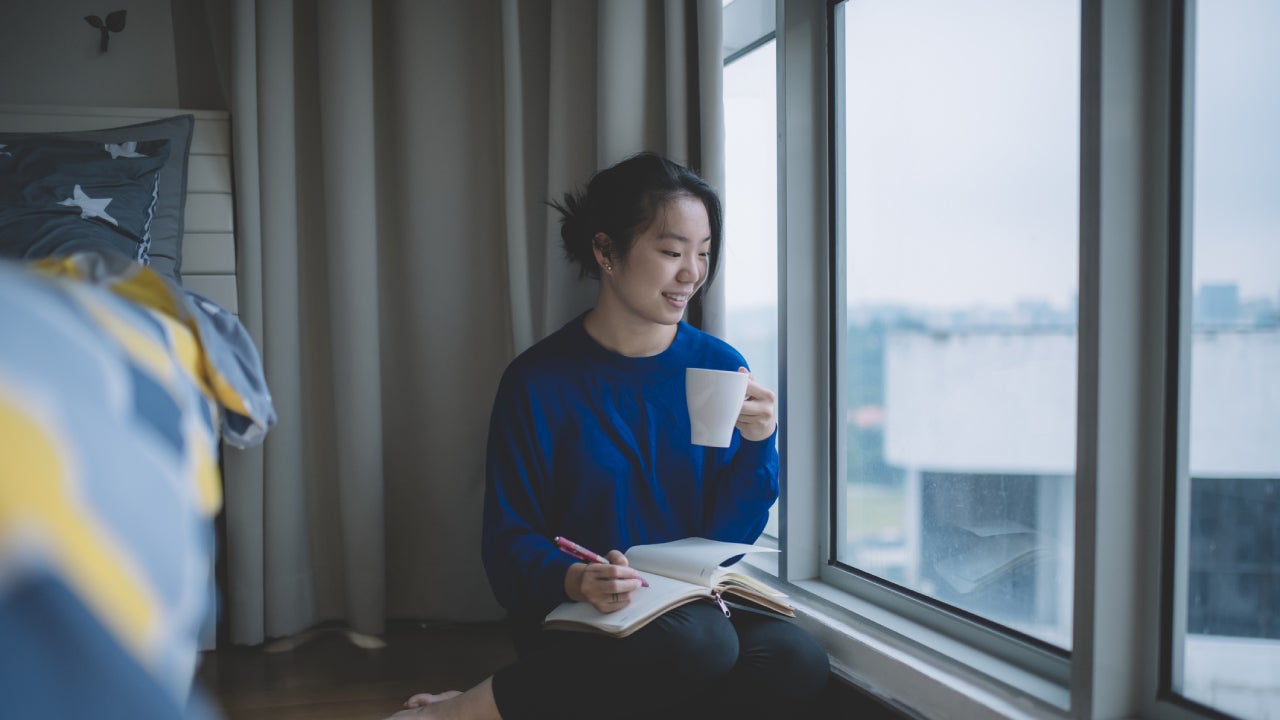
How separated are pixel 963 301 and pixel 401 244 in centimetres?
127

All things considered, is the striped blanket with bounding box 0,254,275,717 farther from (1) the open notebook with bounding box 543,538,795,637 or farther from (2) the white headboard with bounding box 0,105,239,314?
(2) the white headboard with bounding box 0,105,239,314

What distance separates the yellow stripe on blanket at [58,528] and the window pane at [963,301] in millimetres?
1085

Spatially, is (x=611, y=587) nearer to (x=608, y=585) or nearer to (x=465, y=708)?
(x=608, y=585)

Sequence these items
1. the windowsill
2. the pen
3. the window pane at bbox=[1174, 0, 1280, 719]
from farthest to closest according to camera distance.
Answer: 1. the pen
2. the windowsill
3. the window pane at bbox=[1174, 0, 1280, 719]

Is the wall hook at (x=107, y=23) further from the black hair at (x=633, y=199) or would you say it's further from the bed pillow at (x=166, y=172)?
the black hair at (x=633, y=199)

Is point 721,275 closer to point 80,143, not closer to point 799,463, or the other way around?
point 799,463

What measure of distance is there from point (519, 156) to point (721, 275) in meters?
0.58

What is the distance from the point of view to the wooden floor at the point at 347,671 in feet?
4.98

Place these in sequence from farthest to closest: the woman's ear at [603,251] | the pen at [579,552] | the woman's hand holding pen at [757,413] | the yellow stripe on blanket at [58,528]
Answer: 1. the woman's ear at [603,251]
2. the woman's hand holding pen at [757,413]
3. the pen at [579,552]
4. the yellow stripe on blanket at [58,528]

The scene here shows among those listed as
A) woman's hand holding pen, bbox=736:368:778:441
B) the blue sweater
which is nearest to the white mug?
woman's hand holding pen, bbox=736:368:778:441

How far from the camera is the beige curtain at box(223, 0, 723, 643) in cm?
180

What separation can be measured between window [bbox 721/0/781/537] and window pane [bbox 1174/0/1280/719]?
988 mm

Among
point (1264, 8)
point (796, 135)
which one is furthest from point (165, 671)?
point (796, 135)

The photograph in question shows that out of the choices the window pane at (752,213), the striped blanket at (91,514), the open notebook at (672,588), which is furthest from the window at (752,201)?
the striped blanket at (91,514)
